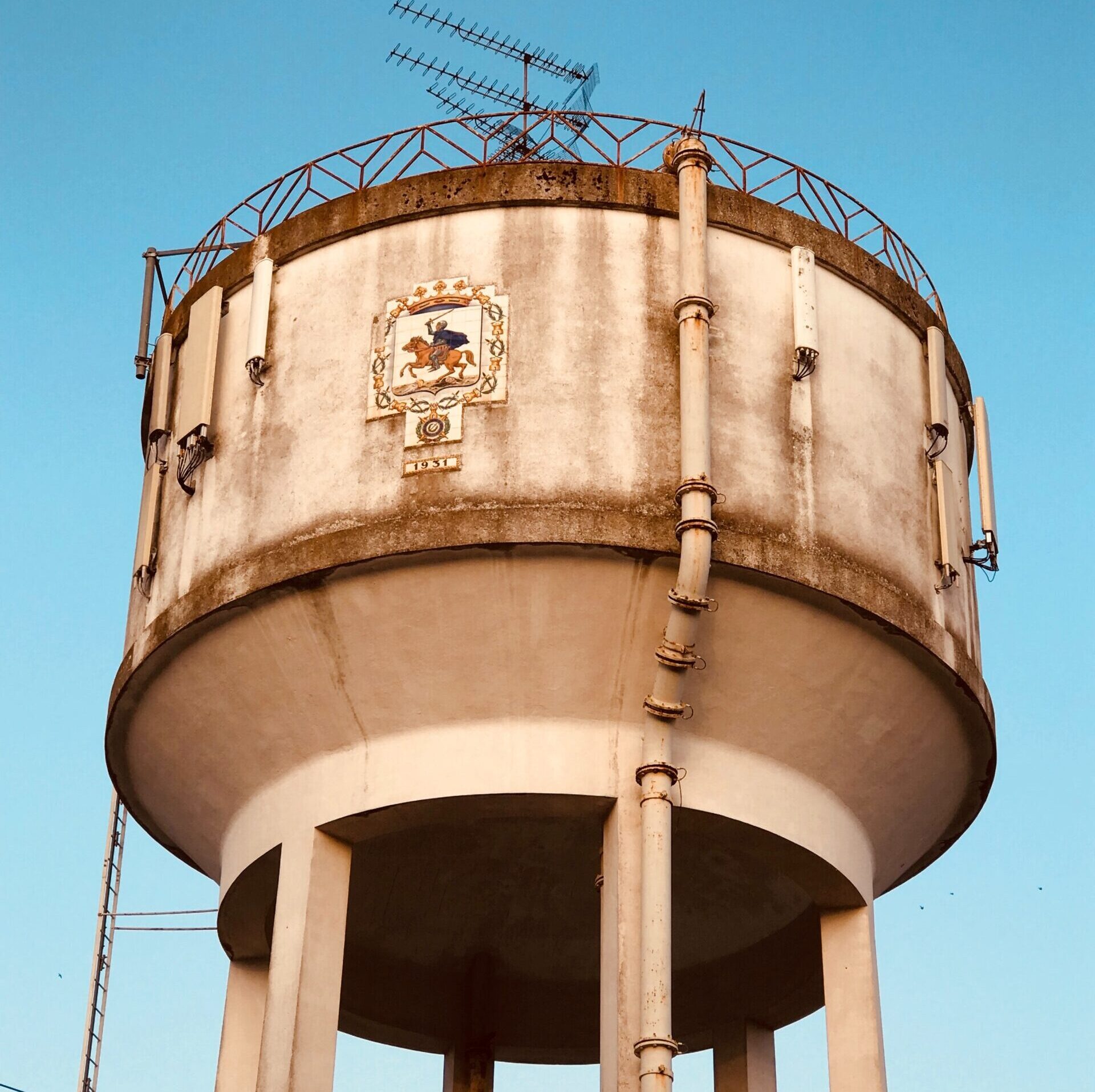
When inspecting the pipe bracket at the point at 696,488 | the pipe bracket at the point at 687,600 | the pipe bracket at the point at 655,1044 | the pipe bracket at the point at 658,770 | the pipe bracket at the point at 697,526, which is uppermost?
the pipe bracket at the point at 696,488

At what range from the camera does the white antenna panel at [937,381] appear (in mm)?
17922

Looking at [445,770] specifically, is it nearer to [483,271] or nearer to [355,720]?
[355,720]

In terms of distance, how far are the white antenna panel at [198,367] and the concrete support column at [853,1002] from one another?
6.49 meters

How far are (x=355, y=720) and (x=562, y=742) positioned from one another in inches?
63.2

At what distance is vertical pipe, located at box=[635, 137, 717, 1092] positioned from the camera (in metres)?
15.0

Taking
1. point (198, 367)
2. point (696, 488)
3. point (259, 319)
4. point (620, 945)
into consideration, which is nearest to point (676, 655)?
point (696, 488)

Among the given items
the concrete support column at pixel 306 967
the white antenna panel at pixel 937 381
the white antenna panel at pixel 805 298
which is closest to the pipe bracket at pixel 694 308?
the white antenna panel at pixel 805 298

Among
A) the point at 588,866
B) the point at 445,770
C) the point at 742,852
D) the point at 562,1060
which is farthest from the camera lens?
the point at 562,1060

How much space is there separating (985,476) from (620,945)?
576 centimetres

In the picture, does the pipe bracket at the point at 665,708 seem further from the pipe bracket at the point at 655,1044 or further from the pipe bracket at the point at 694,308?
the pipe bracket at the point at 694,308

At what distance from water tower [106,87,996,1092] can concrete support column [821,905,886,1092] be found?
0.09ft

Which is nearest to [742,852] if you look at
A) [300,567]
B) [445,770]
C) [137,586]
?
[445,770]

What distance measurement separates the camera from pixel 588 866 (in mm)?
19312

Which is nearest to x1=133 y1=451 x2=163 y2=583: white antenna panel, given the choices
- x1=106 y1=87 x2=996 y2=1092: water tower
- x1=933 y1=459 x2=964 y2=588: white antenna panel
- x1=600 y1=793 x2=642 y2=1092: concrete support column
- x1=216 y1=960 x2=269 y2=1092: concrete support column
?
x1=106 y1=87 x2=996 y2=1092: water tower
